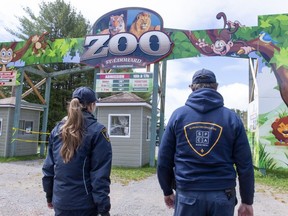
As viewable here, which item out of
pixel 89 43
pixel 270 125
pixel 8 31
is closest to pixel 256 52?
pixel 270 125

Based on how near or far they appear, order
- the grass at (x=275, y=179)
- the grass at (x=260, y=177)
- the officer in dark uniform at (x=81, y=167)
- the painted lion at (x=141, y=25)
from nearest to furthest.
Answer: the officer in dark uniform at (x=81, y=167)
the grass at (x=275, y=179)
the grass at (x=260, y=177)
the painted lion at (x=141, y=25)

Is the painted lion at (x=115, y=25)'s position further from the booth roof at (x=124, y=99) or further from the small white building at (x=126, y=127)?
the small white building at (x=126, y=127)

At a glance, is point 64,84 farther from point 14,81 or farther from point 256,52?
point 256,52

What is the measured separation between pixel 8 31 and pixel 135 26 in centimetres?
2653

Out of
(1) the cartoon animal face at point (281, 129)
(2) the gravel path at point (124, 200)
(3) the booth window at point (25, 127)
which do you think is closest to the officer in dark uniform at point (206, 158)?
(2) the gravel path at point (124, 200)

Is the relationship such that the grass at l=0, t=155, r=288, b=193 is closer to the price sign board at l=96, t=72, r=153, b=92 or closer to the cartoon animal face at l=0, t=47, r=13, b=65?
the price sign board at l=96, t=72, r=153, b=92

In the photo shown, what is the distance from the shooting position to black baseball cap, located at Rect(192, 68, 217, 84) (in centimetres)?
266

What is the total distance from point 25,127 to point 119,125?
609 cm

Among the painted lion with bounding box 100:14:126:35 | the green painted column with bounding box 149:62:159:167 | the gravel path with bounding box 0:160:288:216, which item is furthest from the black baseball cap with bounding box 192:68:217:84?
the painted lion with bounding box 100:14:126:35

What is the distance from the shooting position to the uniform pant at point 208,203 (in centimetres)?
230

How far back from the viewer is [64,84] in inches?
1344

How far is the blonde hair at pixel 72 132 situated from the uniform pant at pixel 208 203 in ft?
3.28

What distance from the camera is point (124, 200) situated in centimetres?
689

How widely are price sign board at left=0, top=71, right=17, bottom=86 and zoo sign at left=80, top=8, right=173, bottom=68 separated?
4235 mm
